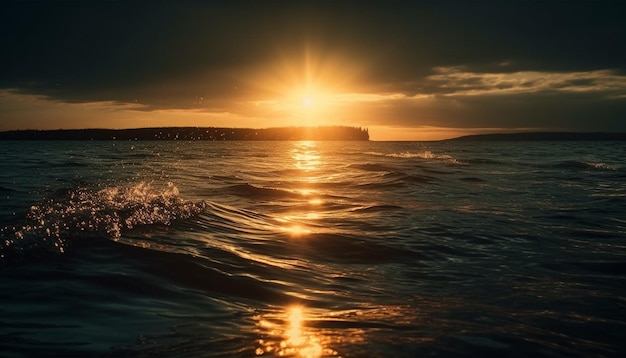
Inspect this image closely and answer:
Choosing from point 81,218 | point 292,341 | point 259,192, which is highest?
point 81,218

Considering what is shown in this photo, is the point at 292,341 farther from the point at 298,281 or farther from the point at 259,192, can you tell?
the point at 259,192

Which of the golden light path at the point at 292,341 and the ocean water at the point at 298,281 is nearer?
the golden light path at the point at 292,341

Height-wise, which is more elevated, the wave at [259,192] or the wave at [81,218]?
the wave at [81,218]

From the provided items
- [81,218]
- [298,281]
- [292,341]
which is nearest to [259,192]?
[81,218]

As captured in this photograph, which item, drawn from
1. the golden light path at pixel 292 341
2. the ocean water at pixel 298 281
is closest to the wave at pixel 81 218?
the ocean water at pixel 298 281

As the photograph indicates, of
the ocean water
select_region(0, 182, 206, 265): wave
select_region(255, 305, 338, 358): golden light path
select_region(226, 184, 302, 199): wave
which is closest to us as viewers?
select_region(255, 305, 338, 358): golden light path

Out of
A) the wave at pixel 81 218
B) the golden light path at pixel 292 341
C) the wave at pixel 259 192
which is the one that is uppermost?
the wave at pixel 81 218

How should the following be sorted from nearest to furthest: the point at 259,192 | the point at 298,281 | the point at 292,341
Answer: the point at 292,341 < the point at 298,281 < the point at 259,192

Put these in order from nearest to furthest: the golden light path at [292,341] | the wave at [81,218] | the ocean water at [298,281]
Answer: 1. the golden light path at [292,341]
2. the ocean water at [298,281]
3. the wave at [81,218]

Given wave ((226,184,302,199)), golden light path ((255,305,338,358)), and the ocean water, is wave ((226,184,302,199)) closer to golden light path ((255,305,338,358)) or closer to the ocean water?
the ocean water

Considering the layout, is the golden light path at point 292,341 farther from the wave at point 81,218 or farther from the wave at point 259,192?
the wave at point 259,192

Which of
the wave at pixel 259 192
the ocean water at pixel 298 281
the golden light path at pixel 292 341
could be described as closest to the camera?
the golden light path at pixel 292 341

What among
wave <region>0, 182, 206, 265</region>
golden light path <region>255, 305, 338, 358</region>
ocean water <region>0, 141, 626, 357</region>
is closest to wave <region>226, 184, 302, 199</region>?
ocean water <region>0, 141, 626, 357</region>

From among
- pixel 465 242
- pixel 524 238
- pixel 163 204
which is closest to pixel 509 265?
pixel 465 242
